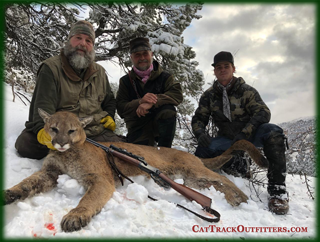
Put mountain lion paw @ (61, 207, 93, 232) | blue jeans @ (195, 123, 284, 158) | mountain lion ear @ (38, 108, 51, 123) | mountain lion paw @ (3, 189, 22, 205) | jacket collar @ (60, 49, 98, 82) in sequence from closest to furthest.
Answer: mountain lion paw @ (61, 207, 93, 232), mountain lion paw @ (3, 189, 22, 205), mountain lion ear @ (38, 108, 51, 123), jacket collar @ (60, 49, 98, 82), blue jeans @ (195, 123, 284, 158)

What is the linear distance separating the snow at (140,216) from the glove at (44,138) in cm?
46

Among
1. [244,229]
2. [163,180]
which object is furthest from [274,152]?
[163,180]

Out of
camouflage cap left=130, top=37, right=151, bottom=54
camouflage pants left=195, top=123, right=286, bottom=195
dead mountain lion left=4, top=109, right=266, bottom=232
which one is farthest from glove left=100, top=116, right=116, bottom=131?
camouflage pants left=195, top=123, right=286, bottom=195

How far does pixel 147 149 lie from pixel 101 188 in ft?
4.75

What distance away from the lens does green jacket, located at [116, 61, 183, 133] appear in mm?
5270

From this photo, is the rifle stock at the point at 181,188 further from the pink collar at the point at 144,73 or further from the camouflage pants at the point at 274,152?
the pink collar at the point at 144,73

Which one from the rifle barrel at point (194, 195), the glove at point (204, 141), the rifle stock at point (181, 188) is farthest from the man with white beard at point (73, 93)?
the rifle barrel at point (194, 195)

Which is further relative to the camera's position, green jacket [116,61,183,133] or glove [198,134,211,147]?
green jacket [116,61,183,133]

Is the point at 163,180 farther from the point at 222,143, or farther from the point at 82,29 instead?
the point at 82,29

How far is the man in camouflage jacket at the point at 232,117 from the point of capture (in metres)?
4.12

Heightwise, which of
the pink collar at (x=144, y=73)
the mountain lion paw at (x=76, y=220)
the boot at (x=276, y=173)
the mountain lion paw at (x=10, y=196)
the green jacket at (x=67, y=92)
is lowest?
the mountain lion paw at (x=76, y=220)

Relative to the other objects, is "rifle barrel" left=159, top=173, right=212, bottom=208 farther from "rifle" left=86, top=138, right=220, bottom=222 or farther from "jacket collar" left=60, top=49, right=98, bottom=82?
"jacket collar" left=60, top=49, right=98, bottom=82

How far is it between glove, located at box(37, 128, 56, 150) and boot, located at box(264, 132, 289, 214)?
3.45 meters

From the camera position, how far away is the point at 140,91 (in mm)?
5613
